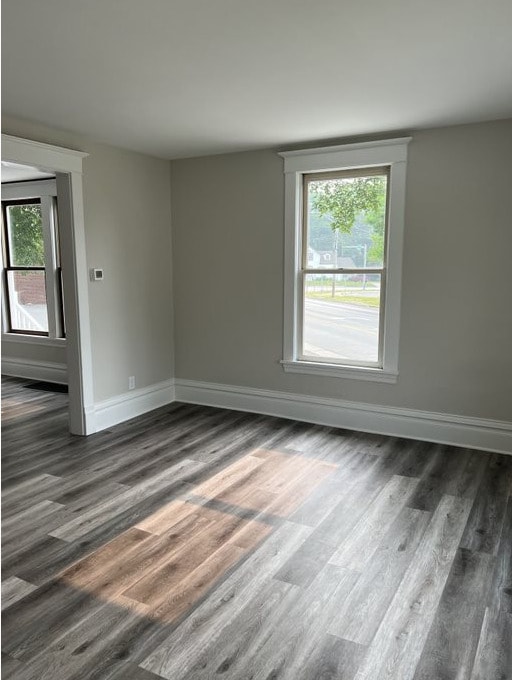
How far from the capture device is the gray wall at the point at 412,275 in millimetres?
3988

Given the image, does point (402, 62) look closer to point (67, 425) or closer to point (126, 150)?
point (126, 150)

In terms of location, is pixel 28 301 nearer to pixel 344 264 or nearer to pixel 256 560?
pixel 344 264

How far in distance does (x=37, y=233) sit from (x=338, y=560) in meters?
5.77

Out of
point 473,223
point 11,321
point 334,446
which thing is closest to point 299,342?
point 334,446

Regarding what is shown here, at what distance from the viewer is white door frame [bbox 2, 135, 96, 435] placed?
417cm

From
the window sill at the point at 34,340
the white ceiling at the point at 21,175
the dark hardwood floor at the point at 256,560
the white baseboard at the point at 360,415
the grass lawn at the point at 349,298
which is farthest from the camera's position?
the window sill at the point at 34,340

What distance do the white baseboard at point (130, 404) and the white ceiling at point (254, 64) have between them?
2.38 meters

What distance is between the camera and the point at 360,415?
184 inches

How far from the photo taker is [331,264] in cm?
472

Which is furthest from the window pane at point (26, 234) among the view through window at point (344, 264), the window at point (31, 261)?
the view through window at point (344, 264)

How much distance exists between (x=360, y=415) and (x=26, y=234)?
4937 millimetres

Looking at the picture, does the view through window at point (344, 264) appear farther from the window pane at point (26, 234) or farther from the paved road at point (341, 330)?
the window pane at point (26, 234)

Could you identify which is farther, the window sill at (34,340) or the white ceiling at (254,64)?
the window sill at (34,340)

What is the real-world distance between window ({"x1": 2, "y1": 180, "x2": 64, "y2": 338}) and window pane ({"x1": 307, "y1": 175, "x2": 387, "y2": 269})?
11.4 ft
